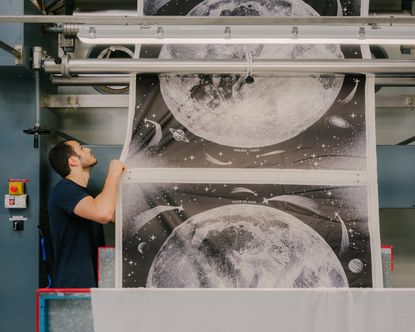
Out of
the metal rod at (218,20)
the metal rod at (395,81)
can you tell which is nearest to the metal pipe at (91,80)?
the metal rod at (218,20)

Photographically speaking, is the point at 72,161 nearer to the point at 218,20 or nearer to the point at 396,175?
the point at 218,20

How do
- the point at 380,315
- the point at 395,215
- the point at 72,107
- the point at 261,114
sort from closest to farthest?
the point at 380,315 < the point at 261,114 < the point at 72,107 < the point at 395,215

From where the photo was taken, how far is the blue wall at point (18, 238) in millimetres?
2945

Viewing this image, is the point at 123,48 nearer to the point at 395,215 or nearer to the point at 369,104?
the point at 369,104

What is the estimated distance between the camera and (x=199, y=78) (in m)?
2.69

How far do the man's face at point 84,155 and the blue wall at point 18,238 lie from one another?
1.31 ft

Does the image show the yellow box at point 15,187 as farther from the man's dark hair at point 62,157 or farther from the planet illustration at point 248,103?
the planet illustration at point 248,103

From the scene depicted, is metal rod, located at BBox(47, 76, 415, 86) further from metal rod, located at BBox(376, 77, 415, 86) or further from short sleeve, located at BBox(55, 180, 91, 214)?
short sleeve, located at BBox(55, 180, 91, 214)

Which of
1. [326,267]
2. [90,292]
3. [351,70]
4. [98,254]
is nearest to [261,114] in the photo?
[351,70]

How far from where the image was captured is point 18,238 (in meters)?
2.95

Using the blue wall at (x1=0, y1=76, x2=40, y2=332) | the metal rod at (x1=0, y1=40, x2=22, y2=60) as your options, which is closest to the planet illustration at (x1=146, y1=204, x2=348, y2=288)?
the blue wall at (x1=0, y1=76, x2=40, y2=332)

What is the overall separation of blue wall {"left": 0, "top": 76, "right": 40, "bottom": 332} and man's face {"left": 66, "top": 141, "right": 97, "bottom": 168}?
0.40 meters

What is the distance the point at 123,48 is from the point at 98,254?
5.88ft

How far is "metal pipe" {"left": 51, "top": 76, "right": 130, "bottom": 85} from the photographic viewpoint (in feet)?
9.91
